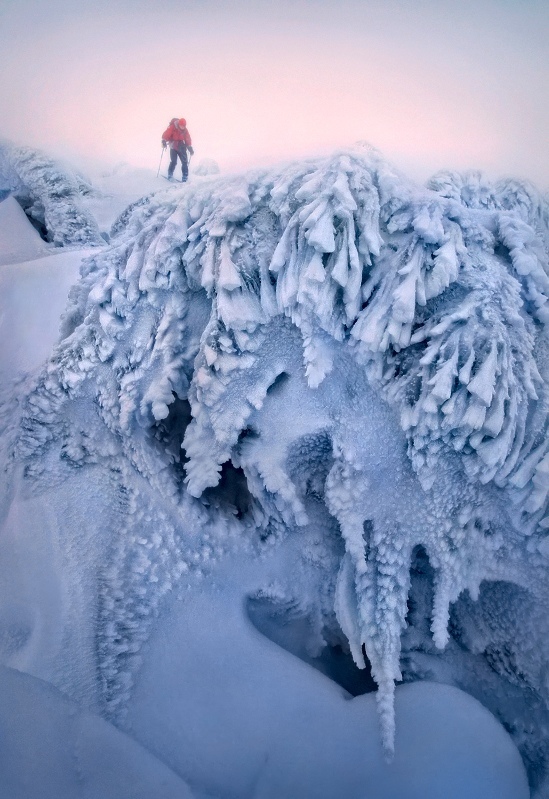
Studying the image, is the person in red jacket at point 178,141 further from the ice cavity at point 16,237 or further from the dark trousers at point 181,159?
the ice cavity at point 16,237

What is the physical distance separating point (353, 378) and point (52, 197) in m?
0.74

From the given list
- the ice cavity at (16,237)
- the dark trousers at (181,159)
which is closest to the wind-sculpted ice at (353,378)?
the dark trousers at (181,159)

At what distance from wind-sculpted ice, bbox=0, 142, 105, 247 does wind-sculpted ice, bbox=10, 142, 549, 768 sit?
32cm

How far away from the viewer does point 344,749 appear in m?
0.49

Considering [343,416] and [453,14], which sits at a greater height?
[453,14]

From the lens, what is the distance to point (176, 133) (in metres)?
0.62

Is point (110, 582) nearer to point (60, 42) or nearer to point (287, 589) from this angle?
point (287, 589)

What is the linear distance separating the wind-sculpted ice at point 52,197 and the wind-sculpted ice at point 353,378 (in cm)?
32

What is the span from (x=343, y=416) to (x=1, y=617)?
1.45ft

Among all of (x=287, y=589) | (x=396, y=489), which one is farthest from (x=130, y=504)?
(x=396, y=489)

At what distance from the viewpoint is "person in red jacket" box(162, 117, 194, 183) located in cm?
60

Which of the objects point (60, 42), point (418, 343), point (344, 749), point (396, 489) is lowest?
point (344, 749)

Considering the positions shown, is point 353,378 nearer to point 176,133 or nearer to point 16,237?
point 176,133

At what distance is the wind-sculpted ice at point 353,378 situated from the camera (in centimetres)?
51
